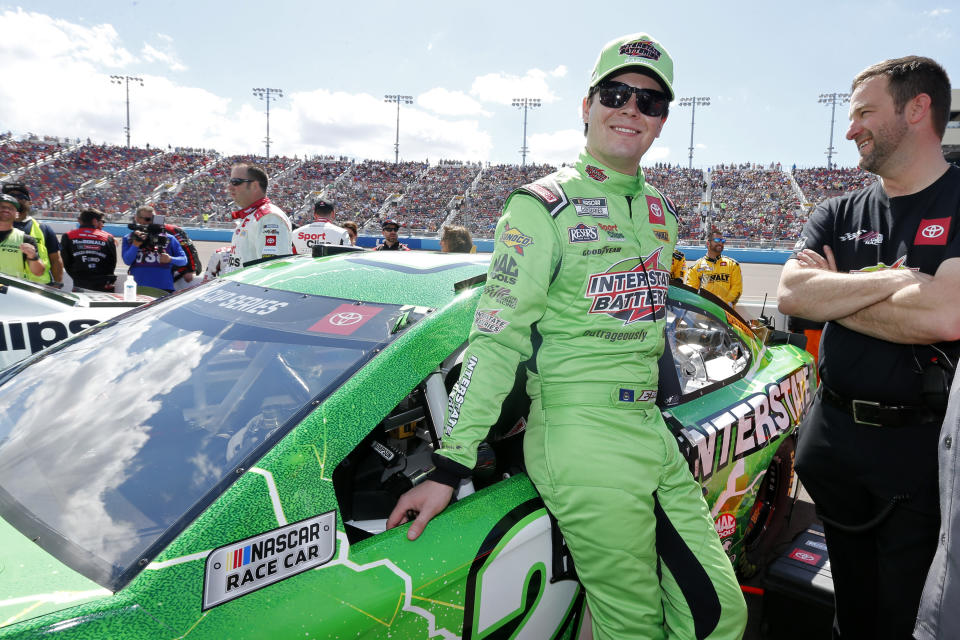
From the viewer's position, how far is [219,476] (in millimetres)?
1251

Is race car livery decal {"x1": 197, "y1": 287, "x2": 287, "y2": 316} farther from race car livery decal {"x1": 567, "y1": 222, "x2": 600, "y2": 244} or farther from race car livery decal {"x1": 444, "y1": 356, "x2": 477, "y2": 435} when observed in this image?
race car livery decal {"x1": 567, "y1": 222, "x2": 600, "y2": 244}

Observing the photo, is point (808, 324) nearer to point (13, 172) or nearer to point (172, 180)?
point (172, 180)

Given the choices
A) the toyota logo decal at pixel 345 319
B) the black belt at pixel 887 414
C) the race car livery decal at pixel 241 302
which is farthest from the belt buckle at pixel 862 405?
the race car livery decal at pixel 241 302

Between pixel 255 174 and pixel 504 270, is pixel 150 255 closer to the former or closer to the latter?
pixel 255 174

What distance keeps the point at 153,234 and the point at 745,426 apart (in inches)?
227

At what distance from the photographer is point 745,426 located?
230 cm

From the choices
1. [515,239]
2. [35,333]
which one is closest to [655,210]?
[515,239]

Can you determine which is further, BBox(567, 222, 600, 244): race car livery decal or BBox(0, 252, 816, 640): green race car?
BBox(567, 222, 600, 244): race car livery decal

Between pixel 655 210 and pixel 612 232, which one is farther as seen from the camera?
pixel 655 210

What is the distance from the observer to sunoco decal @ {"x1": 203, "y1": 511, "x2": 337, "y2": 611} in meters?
1.12

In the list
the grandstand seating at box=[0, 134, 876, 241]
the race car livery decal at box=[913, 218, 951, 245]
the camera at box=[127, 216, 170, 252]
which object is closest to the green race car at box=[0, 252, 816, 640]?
the race car livery decal at box=[913, 218, 951, 245]

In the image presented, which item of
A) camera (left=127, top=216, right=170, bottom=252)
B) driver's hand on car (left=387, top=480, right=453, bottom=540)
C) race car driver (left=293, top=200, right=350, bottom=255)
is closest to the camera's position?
driver's hand on car (left=387, top=480, right=453, bottom=540)

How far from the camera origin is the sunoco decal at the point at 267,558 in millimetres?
1119

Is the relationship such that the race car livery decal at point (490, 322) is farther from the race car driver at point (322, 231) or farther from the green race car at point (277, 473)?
the race car driver at point (322, 231)
